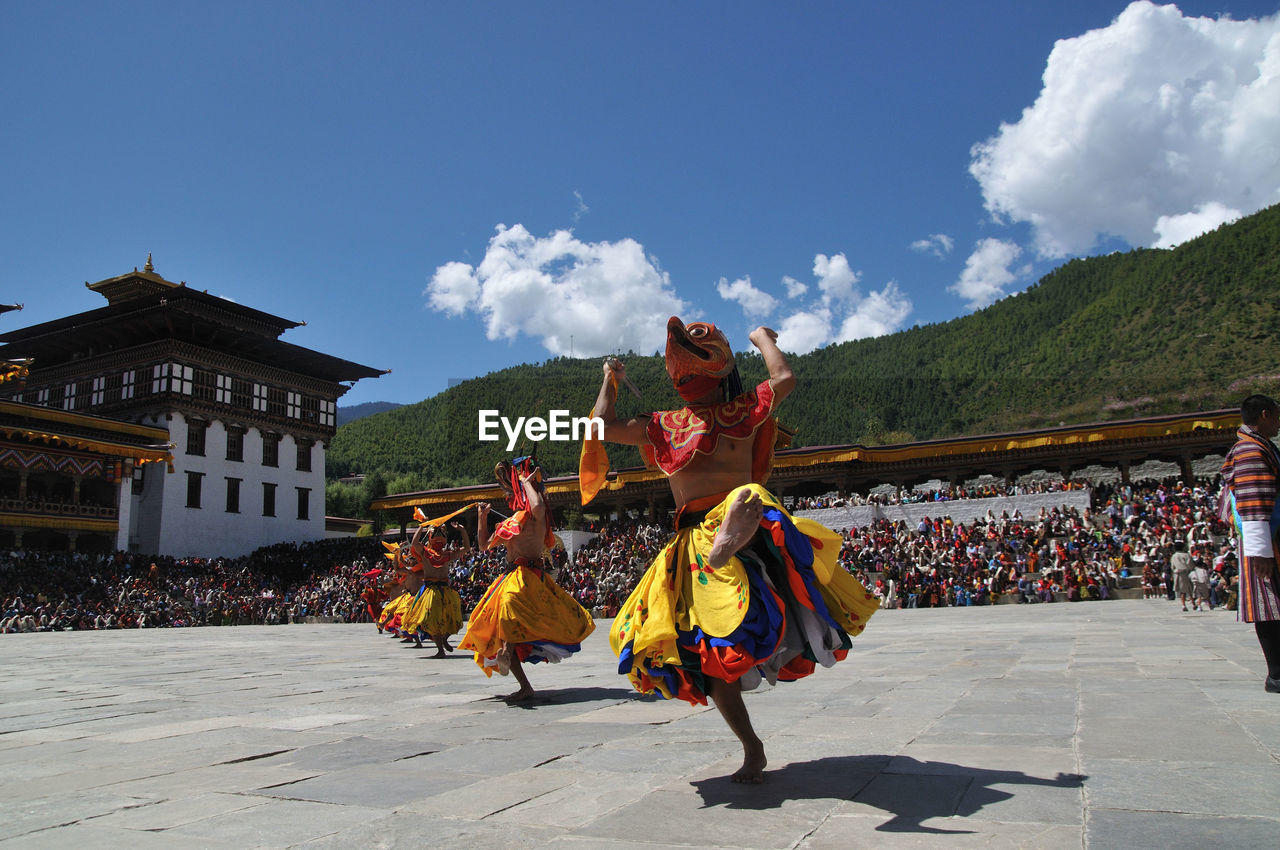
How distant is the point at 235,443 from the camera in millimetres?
40594

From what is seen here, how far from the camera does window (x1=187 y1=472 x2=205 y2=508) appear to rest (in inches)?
1487

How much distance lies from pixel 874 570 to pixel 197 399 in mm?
31834

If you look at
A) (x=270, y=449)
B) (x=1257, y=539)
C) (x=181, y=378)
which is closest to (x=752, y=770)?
(x=1257, y=539)

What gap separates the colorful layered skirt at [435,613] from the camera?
946 centimetres

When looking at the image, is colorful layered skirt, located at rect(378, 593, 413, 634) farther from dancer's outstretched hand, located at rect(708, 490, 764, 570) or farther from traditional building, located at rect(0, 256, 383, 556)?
traditional building, located at rect(0, 256, 383, 556)

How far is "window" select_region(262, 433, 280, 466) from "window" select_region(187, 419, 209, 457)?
3411mm

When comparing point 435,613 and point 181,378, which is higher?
point 181,378

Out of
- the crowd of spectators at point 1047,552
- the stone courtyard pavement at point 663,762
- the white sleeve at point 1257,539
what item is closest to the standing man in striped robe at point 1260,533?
the white sleeve at point 1257,539

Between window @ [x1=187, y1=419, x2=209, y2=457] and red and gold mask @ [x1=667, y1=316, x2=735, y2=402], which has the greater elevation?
window @ [x1=187, y1=419, x2=209, y2=457]

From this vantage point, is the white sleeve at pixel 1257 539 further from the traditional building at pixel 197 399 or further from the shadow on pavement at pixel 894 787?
the traditional building at pixel 197 399

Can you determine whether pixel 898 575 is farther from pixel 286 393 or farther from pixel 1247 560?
pixel 286 393

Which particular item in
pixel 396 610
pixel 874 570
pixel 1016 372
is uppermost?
pixel 1016 372

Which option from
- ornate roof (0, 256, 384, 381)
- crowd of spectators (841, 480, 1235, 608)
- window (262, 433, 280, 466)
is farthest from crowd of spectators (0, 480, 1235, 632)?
ornate roof (0, 256, 384, 381)

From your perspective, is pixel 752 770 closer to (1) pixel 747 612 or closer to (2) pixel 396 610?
(1) pixel 747 612
